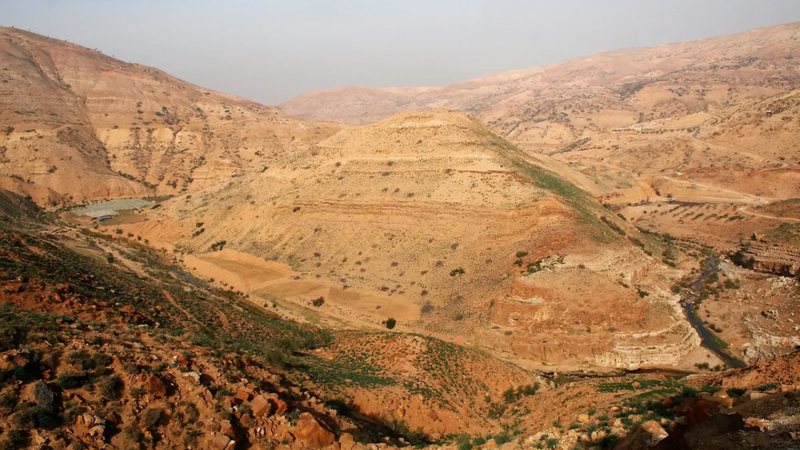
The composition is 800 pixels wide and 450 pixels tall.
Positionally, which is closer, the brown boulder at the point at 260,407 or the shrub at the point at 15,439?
the shrub at the point at 15,439

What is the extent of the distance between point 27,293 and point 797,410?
25208 millimetres

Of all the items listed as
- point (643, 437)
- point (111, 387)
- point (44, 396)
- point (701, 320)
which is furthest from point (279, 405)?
point (701, 320)

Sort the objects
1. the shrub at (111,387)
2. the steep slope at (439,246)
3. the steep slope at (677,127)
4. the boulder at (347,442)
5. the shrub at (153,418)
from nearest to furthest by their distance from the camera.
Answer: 1. the shrub at (153,418)
2. the shrub at (111,387)
3. the boulder at (347,442)
4. the steep slope at (439,246)
5. the steep slope at (677,127)

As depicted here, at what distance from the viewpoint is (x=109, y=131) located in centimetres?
8756

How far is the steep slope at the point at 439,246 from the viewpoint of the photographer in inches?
1158

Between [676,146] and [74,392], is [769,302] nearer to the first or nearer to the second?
[74,392]

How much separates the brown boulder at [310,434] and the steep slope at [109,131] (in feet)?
179

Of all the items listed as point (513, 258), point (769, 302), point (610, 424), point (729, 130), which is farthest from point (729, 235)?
point (610, 424)

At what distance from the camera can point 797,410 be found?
1027 cm

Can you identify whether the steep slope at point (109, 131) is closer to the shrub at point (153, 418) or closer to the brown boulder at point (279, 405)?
the brown boulder at point (279, 405)

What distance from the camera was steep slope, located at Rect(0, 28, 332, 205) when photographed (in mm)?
71938

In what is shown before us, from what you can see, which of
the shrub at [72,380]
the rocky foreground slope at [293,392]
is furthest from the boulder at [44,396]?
the shrub at [72,380]

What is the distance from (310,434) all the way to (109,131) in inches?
3522

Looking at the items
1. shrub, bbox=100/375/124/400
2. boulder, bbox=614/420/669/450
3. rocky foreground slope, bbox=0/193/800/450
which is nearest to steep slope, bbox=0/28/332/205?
rocky foreground slope, bbox=0/193/800/450
